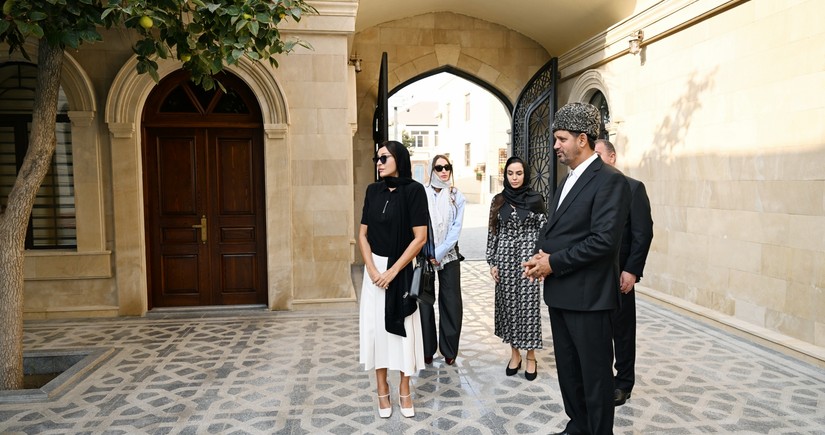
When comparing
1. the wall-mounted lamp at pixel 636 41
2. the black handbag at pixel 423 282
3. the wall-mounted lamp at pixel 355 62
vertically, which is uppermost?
the wall-mounted lamp at pixel 355 62

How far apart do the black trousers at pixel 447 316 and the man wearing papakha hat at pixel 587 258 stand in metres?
1.70

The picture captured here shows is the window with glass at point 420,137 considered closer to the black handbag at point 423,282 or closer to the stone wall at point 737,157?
the stone wall at point 737,157

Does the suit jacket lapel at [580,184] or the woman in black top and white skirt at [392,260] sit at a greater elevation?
the suit jacket lapel at [580,184]

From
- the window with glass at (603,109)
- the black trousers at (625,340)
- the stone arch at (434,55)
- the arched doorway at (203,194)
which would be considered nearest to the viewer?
the black trousers at (625,340)

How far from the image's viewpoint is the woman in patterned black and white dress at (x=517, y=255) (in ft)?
13.2

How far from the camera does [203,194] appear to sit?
6320 millimetres

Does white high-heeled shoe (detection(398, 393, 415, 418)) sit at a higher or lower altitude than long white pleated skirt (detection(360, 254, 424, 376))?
lower

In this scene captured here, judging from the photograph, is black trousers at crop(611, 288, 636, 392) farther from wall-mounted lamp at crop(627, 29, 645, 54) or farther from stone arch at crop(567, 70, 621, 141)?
stone arch at crop(567, 70, 621, 141)

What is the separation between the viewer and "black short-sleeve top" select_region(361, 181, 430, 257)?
3336 millimetres

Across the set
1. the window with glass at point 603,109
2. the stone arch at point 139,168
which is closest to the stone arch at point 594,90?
the window with glass at point 603,109

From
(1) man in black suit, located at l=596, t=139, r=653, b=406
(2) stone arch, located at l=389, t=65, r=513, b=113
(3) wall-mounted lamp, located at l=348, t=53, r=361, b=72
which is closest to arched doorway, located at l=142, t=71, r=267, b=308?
(3) wall-mounted lamp, located at l=348, t=53, r=361, b=72

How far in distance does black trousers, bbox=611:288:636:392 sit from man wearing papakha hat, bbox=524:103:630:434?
1008mm

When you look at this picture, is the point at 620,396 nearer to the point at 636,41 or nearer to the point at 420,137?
the point at 636,41

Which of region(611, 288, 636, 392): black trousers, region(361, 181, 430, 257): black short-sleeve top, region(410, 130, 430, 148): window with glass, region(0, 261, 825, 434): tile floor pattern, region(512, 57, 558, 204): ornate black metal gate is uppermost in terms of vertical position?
region(410, 130, 430, 148): window with glass
